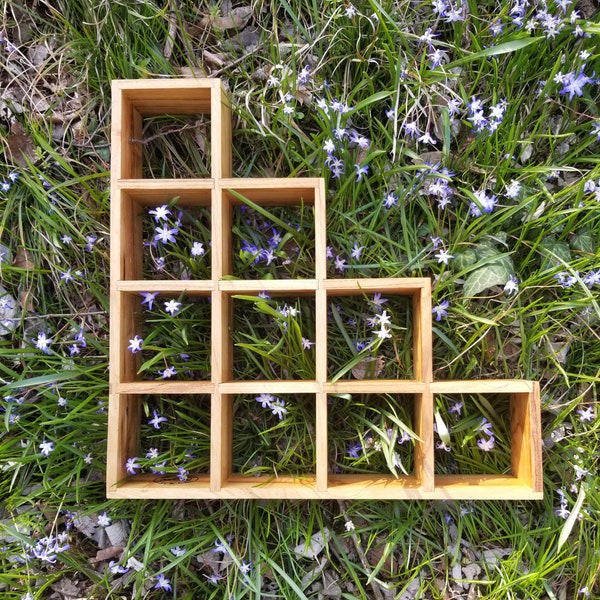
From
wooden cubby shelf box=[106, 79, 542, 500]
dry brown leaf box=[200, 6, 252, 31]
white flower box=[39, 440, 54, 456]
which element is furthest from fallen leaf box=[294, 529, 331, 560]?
dry brown leaf box=[200, 6, 252, 31]

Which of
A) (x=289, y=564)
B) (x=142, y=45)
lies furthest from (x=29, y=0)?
(x=289, y=564)

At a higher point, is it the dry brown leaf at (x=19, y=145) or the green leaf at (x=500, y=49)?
the green leaf at (x=500, y=49)

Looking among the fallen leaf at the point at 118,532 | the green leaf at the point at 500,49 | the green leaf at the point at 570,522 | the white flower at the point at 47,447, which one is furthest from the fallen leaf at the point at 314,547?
the green leaf at the point at 500,49

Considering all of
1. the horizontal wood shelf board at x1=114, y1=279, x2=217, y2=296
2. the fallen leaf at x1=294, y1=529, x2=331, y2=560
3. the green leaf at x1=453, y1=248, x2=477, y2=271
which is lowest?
the fallen leaf at x1=294, y1=529, x2=331, y2=560

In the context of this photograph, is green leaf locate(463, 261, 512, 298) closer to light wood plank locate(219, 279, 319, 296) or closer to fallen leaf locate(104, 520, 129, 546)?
light wood plank locate(219, 279, 319, 296)

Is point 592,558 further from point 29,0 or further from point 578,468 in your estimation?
point 29,0

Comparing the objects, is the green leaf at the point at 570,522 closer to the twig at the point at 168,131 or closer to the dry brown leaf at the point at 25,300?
the twig at the point at 168,131
